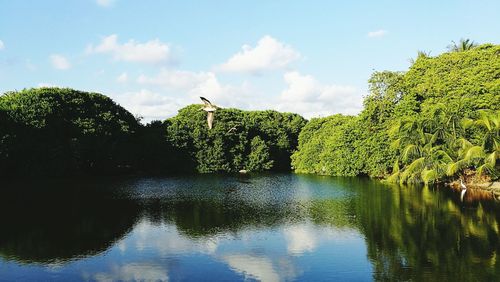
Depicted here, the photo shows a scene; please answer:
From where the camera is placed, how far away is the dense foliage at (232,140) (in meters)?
85.6

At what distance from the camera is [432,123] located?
47.3 m

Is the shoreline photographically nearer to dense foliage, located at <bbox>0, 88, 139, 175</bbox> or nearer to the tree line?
the tree line

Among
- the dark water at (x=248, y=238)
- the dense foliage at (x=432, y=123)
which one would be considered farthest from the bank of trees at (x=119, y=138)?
the dense foliage at (x=432, y=123)

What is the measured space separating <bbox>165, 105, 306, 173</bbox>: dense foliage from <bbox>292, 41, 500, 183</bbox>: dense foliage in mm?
23911

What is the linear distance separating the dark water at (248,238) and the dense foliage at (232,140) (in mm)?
43784

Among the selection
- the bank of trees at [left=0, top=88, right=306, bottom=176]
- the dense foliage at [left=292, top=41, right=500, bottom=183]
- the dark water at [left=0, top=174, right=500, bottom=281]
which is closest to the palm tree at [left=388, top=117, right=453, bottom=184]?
the dense foliage at [left=292, top=41, right=500, bottom=183]

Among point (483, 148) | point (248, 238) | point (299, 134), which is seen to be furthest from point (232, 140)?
point (248, 238)

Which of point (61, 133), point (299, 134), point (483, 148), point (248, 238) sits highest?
point (299, 134)

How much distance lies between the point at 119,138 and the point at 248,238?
5500 centimetres

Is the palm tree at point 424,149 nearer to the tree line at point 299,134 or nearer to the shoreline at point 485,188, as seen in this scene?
the tree line at point 299,134

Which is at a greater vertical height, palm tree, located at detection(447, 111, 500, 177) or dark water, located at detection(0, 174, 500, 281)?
palm tree, located at detection(447, 111, 500, 177)

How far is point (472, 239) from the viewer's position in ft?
77.7

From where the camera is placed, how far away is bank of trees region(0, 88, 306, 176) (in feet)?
198

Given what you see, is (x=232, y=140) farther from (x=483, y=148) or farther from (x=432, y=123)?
(x=483, y=148)
